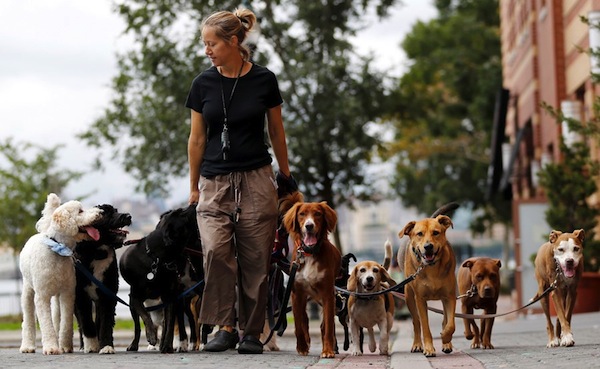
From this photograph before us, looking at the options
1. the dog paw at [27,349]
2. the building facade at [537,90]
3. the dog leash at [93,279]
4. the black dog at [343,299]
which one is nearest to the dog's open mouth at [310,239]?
the black dog at [343,299]

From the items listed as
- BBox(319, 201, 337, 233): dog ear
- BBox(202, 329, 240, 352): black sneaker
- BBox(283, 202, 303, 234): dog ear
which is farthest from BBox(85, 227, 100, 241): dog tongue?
BBox(319, 201, 337, 233): dog ear

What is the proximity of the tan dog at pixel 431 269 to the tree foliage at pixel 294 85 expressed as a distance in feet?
78.7

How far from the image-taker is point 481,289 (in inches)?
499

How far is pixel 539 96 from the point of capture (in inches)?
1518

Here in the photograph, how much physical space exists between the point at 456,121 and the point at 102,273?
5505 cm

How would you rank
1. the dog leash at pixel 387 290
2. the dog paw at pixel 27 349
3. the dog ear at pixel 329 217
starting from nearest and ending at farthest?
the dog ear at pixel 329 217 → the dog leash at pixel 387 290 → the dog paw at pixel 27 349

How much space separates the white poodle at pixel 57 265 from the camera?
11438 mm

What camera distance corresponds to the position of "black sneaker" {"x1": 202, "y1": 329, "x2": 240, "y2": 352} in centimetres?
1123

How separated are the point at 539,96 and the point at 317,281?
28.5 m

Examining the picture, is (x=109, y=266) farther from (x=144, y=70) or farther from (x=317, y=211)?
(x=144, y=70)

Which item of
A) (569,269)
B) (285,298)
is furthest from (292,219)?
(569,269)

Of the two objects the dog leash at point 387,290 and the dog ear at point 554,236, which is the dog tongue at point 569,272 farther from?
the dog leash at point 387,290

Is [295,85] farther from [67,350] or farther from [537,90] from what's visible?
[67,350]

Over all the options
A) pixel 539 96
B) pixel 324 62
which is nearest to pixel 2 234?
pixel 324 62
